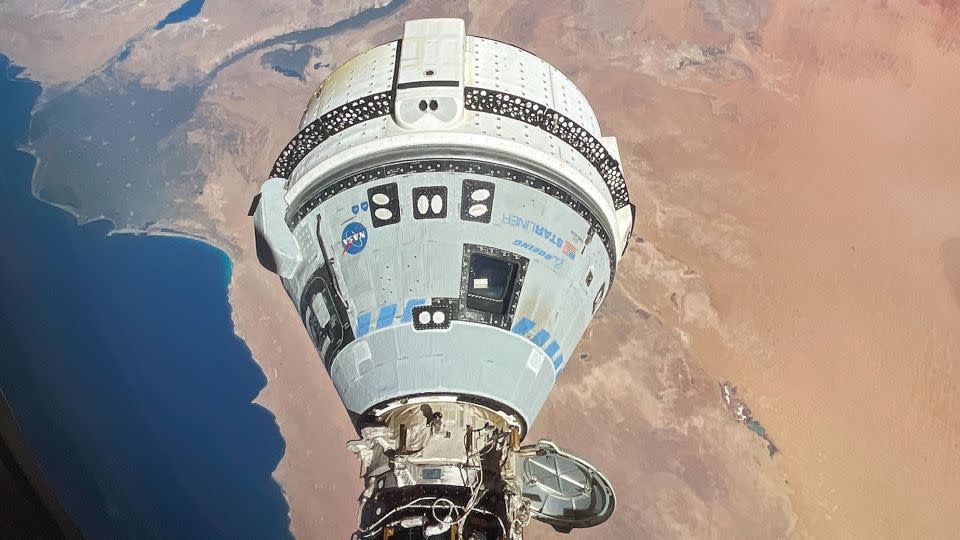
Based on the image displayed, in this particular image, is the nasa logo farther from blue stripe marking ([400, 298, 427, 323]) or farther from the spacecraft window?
the spacecraft window

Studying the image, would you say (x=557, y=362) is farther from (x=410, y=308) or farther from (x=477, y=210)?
(x=477, y=210)

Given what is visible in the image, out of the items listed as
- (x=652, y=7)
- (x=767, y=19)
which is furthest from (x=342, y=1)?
(x=767, y=19)

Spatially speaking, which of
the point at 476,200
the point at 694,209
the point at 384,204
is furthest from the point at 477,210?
the point at 694,209

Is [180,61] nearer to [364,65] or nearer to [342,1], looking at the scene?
[342,1]

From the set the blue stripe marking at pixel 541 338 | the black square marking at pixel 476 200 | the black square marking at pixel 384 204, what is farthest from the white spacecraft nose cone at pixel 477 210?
the blue stripe marking at pixel 541 338

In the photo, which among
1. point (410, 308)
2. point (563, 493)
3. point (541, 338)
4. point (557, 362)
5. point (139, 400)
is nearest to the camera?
point (410, 308)

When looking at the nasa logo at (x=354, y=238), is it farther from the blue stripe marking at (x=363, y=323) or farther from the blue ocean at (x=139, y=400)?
the blue ocean at (x=139, y=400)
